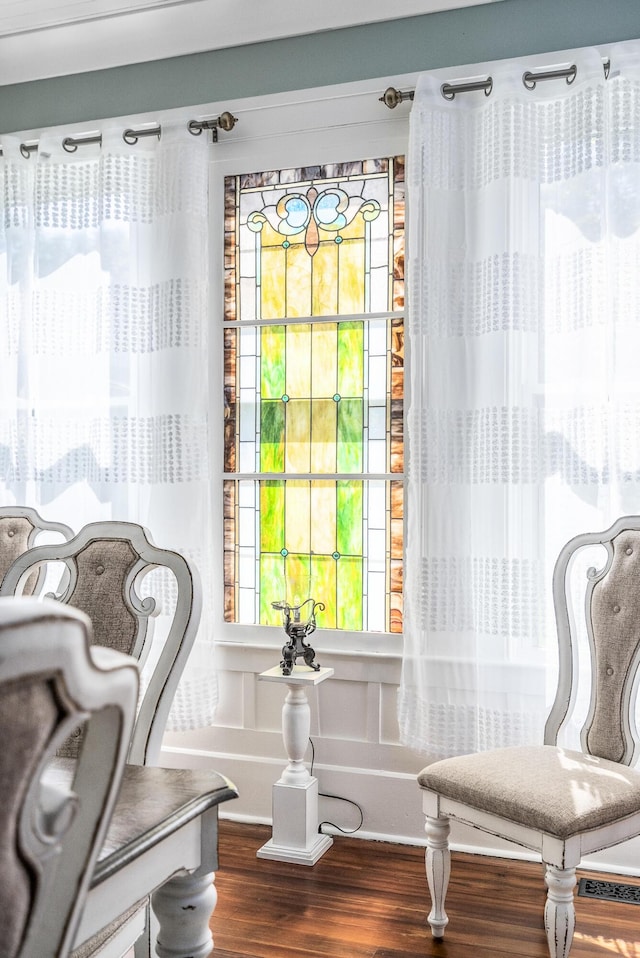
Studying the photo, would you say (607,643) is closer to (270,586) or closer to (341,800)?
(341,800)

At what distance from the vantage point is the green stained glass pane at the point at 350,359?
3.10m

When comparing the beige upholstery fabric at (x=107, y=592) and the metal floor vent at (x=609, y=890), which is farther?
the metal floor vent at (x=609, y=890)

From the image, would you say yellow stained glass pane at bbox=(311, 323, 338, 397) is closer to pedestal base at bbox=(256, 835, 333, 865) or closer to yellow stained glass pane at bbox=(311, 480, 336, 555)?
yellow stained glass pane at bbox=(311, 480, 336, 555)

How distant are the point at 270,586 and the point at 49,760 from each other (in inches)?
101

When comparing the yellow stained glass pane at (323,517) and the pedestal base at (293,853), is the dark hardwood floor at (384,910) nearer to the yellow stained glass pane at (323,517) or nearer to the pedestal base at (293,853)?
the pedestal base at (293,853)

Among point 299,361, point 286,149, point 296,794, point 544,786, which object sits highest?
point 286,149

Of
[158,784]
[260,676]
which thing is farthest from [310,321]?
[158,784]

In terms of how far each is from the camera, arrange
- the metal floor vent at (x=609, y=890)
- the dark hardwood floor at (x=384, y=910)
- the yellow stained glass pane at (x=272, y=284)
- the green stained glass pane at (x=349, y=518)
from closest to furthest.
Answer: the dark hardwood floor at (x=384, y=910)
the metal floor vent at (x=609, y=890)
the green stained glass pane at (x=349, y=518)
the yellow stained glass pane at (x=272, y=284)

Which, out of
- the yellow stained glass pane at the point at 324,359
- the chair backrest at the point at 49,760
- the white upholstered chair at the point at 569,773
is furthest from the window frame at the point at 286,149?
the chair backrest at the point at 49,760

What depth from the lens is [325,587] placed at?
3.14m

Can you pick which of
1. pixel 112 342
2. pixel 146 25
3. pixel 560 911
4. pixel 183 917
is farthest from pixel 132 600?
pixel 146 25

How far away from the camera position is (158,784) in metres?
1.31

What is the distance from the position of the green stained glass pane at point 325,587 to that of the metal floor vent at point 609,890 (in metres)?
1.16

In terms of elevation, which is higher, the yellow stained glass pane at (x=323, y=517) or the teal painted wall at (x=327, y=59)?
the teal painted wall at (x=327, y=59)
